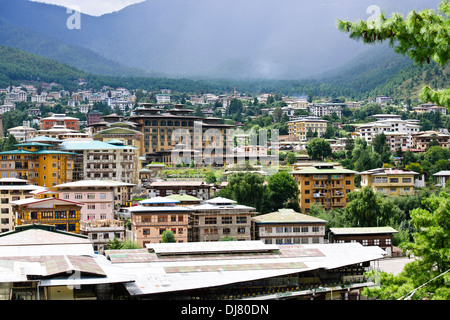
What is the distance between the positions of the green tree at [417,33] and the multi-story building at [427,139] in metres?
62.0

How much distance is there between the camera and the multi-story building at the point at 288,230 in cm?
3456

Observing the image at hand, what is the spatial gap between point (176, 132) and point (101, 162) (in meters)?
20.0

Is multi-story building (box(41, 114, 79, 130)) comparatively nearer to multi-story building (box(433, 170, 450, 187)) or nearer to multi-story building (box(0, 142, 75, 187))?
multi-story building (box(0, 142, 75, 187))

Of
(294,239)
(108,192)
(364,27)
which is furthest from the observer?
(108,192)

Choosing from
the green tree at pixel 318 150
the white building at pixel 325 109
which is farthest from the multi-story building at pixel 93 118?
the green tree at pixel 318 150

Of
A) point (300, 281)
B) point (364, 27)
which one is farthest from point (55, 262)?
point (364, 27)

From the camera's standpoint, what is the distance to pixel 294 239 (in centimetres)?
3478

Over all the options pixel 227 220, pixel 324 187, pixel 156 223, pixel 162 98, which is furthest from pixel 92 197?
pixel 162 98

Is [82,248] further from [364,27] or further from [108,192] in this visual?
[364,27]

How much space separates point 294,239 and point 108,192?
422 inches

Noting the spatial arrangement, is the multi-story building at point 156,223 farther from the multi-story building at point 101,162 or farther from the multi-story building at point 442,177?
the multi-story building at point 442,177

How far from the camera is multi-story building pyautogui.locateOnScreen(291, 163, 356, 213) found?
4412 cm

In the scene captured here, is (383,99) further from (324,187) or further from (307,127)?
(324,187)

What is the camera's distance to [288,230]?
34688 mm
